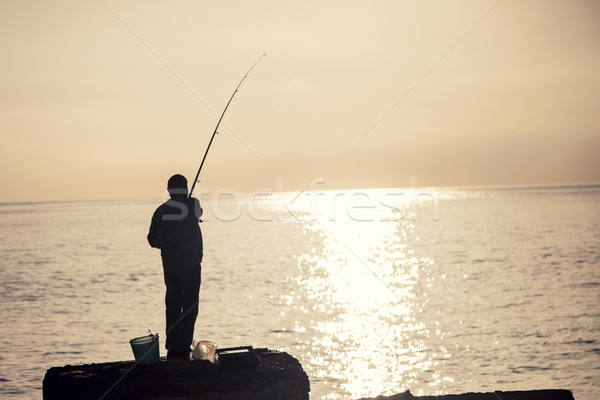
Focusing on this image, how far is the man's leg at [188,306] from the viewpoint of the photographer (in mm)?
6172

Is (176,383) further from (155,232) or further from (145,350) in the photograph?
(155,232)

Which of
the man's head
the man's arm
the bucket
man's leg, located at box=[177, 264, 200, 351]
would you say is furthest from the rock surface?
the man's head

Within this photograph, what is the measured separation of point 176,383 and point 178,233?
176 centimetres

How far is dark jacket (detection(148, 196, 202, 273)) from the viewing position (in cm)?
627

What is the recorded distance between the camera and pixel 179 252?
629 cm

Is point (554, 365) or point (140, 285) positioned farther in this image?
point (140, 285)

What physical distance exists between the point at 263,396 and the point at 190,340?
1343mm

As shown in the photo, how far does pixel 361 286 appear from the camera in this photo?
30.1 m

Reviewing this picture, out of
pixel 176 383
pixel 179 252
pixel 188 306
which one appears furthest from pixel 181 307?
pixel 176 383

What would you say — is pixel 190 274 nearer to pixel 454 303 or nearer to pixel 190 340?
pixel 190 340

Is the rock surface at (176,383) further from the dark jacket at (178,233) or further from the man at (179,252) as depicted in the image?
the dark jacket at (178,233)

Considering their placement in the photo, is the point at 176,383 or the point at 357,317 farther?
the point at 357,317

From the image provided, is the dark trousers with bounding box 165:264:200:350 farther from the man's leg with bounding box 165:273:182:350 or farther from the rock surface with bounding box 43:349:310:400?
the rock surface with bounding box 43:349:310:400

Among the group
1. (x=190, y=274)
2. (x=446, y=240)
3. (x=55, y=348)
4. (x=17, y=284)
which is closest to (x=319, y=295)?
(x=55, y=348)
